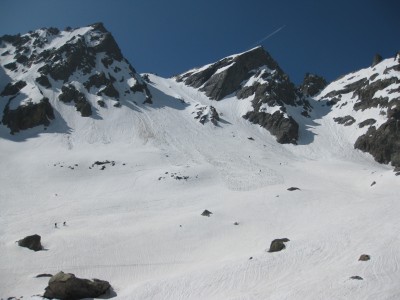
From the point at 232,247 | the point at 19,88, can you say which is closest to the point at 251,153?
the point at 232,247

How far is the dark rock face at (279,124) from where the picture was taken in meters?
78.0

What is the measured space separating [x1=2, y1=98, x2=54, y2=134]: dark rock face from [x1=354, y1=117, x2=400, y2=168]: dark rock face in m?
61.8

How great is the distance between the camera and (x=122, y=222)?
115 feet

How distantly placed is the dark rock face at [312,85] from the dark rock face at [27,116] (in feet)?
259

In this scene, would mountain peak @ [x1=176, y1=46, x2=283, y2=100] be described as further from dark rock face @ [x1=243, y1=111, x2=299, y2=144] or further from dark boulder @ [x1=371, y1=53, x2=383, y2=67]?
dark boulder @ [x1=371, y1=53, x2=383, y2=67]

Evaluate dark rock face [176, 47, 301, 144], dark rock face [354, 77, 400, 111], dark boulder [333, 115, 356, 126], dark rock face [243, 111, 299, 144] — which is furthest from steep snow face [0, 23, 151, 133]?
dark rock face [354, 77, 400, 111]

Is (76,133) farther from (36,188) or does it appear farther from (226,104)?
(226,104)

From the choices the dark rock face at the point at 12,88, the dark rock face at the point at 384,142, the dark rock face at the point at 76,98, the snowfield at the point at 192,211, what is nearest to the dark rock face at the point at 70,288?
the snowfield at the point at 192,211

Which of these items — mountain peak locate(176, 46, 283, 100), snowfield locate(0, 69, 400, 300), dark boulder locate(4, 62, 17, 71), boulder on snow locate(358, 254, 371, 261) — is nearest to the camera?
snowfield locate(0, 69, 400, 300)

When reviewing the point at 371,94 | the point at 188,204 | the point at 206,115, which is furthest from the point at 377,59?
the point at 188,204

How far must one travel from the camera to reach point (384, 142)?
68938 millimetres

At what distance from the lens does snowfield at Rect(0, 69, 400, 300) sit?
21031 millimetres

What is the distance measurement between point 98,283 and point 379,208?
82.4 feet

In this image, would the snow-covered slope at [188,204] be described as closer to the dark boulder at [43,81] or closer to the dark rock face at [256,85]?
the dark boulder at [43,81]
